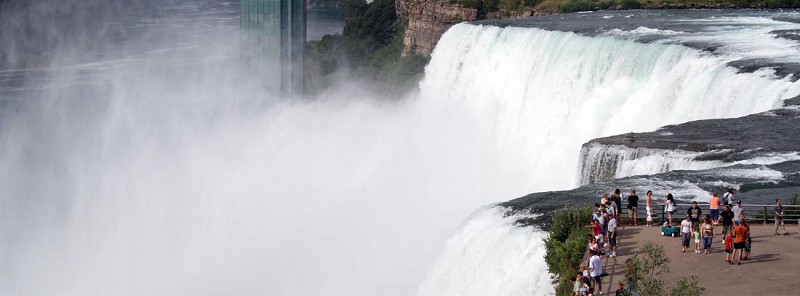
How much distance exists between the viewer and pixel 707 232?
20.0 meters

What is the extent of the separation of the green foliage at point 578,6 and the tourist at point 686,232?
42.8m

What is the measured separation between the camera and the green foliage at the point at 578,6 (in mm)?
62562

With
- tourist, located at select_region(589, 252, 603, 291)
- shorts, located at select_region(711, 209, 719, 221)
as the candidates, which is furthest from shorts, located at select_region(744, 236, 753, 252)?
tourist, located at select_region(589, 252, 603, 291)

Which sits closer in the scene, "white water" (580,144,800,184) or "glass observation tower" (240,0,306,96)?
"white water" (580,144,800,184)

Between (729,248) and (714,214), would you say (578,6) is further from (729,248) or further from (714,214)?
(729,248)

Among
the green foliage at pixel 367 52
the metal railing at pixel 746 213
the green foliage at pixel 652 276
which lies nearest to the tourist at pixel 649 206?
the metal railing at pixel 746 213

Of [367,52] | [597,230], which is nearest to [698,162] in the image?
[597,230]

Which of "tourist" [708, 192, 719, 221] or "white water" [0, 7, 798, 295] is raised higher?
"tourist" [708, 192, 719, 221]

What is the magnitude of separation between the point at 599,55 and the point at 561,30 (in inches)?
278

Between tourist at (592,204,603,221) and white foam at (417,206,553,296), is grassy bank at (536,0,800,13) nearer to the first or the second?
white foam at (417,206,553,296)

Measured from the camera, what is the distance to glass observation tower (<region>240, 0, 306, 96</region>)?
249 ft

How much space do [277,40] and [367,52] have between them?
13.4 m

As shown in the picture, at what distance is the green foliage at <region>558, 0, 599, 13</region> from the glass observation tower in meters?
17.9

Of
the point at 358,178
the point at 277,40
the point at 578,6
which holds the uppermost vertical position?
the point at 578,6
